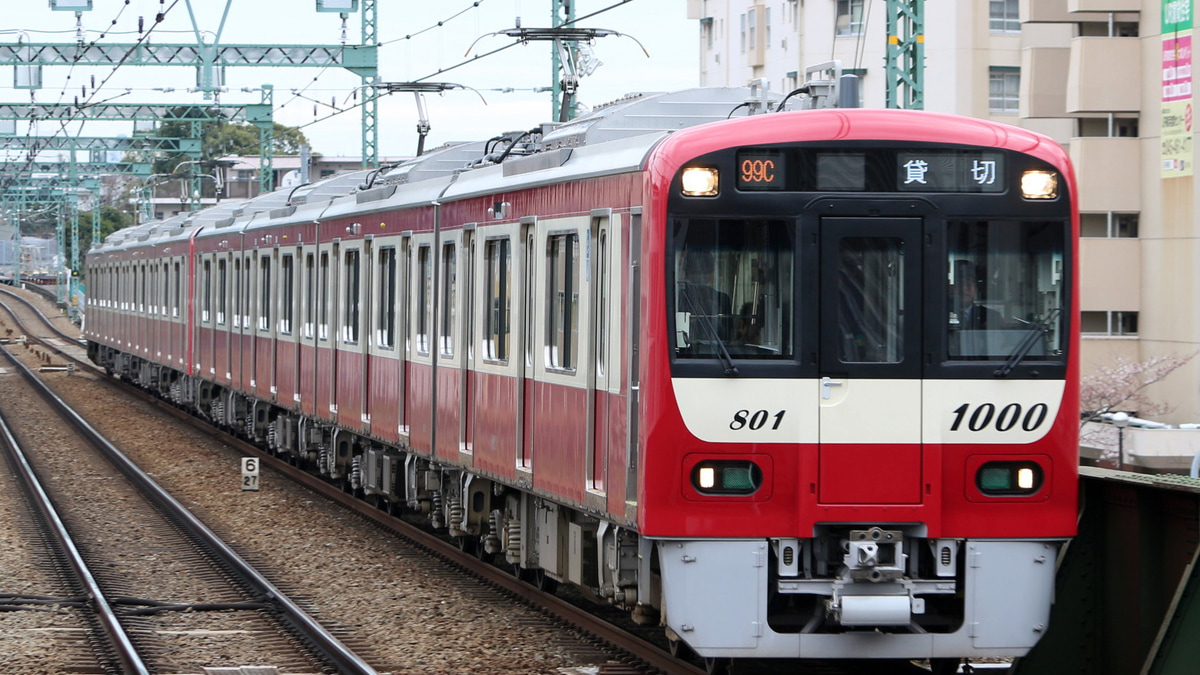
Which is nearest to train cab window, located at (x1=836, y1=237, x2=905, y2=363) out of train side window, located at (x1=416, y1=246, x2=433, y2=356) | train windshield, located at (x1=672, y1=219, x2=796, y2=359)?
train windshield, located at (x1=672, y1=219, x2=796, y2=359)

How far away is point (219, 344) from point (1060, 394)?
58.7 ft

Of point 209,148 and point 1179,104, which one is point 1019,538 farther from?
point 209,148

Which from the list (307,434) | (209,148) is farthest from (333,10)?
(209,148)

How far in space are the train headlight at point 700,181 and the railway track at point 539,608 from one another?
240 centimetres

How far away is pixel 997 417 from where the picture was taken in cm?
815

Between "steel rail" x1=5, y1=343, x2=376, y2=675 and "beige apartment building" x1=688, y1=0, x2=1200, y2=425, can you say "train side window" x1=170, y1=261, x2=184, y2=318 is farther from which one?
"beige apartment building" x1=688, y1=0, x2=1200, y2=425

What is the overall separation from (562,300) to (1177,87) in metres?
21.4

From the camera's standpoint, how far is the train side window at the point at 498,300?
1112 centimetres

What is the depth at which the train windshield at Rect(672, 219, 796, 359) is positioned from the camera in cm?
811

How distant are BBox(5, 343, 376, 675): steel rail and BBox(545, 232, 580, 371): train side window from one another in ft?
6.29

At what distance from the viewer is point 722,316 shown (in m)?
8.12

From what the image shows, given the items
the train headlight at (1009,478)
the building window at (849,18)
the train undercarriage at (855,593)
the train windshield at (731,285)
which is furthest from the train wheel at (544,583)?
the building window at (849,18)

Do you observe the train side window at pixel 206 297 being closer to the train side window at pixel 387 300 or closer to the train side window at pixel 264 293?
the train side window at pixel 264 293

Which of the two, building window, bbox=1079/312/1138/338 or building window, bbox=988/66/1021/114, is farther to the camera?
building window, bbox=988/66/1021/114
